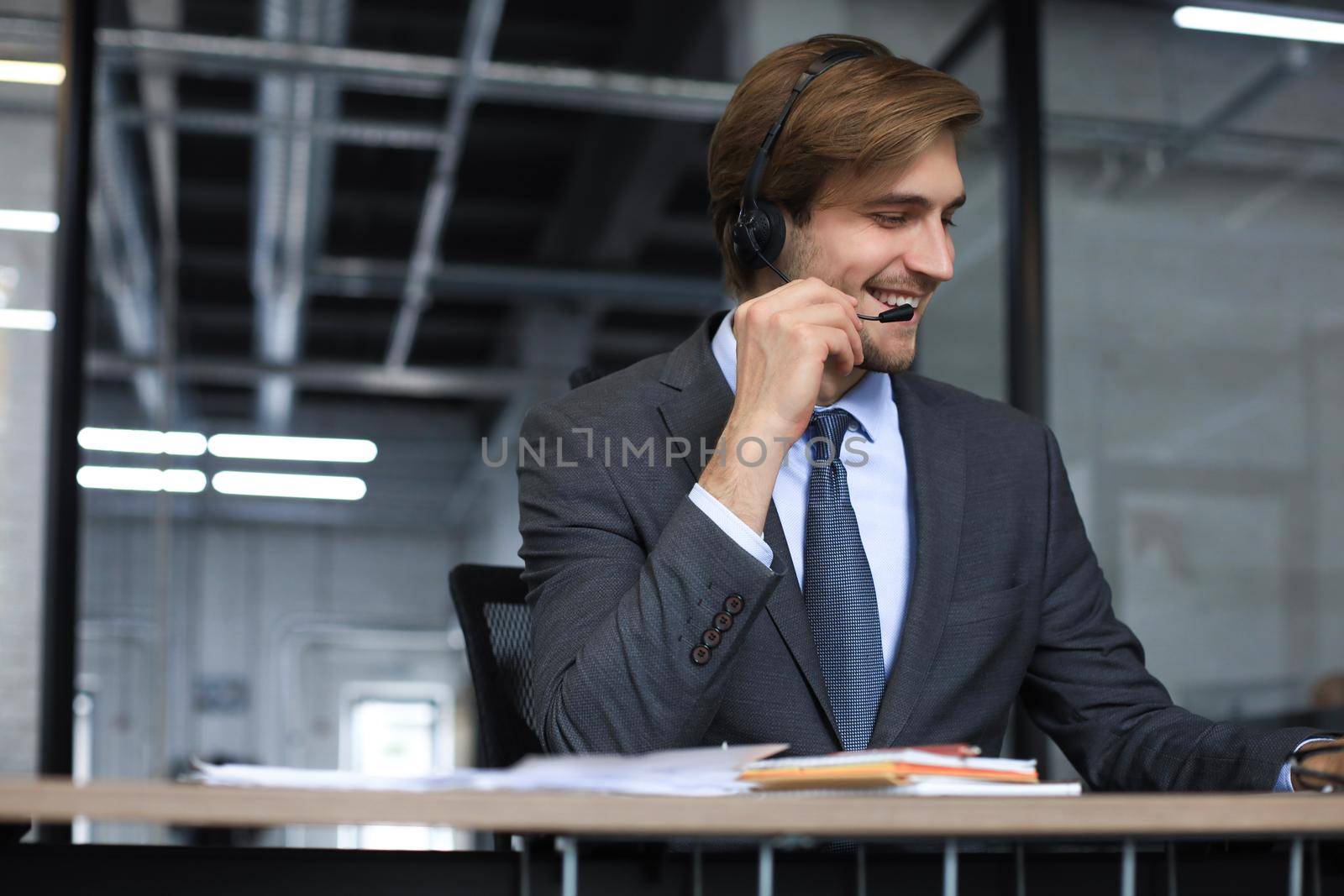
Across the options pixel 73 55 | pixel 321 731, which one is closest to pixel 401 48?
pixel 73 55

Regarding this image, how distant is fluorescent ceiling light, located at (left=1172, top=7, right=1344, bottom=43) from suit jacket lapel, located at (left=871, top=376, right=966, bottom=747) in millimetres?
2231

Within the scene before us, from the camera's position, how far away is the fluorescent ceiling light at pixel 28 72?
314 centimetres

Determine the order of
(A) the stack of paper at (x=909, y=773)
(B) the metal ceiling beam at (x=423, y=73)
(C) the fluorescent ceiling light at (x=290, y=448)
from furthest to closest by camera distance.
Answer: (C) the fluorescent ceiling light at (x=290, y=448), (B) the metal ceiling beam at (x=423, y=73), (A) the stack of paper at (x=909, y=773)

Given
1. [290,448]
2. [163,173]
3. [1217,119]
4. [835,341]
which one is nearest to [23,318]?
[835,341]

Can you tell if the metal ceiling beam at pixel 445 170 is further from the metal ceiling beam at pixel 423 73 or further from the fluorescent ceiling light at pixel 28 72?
the fluorescent ceiling light at pixel 28 72

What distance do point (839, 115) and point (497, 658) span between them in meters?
0.66

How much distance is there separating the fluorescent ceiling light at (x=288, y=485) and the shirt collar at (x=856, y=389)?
11.0 m

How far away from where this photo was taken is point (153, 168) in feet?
20.1

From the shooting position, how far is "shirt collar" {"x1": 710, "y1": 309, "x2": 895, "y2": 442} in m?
1.50

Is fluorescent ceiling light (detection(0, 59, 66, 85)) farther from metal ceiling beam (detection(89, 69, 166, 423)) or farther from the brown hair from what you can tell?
the brown hair

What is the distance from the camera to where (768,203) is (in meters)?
1.53

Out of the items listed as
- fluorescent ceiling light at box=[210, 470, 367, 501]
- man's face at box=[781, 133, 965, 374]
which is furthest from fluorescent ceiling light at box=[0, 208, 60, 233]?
fluorescent ceiling light at box=[210, 470, 367, 501]

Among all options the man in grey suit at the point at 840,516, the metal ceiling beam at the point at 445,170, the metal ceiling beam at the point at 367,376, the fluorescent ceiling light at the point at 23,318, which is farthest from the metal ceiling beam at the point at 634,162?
the man in grey suit at the point at 840,516

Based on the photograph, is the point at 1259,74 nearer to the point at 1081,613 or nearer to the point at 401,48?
the point at 1081,613
